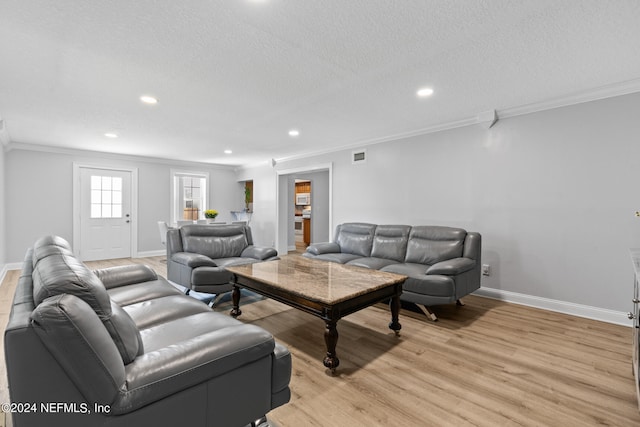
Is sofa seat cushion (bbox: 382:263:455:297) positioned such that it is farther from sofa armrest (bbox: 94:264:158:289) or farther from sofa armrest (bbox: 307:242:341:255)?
sofa armrest (bbox: 94:264:158:289)

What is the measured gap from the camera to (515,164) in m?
3.64

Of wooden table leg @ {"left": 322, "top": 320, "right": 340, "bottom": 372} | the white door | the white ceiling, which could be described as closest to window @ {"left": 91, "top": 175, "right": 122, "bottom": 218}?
the white door

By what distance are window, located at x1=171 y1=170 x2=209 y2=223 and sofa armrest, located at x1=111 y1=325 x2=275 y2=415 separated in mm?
6818

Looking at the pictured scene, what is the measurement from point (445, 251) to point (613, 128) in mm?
2054

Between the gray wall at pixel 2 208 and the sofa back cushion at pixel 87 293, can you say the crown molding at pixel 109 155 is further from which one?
the sofa back cushion at pixel 87 293

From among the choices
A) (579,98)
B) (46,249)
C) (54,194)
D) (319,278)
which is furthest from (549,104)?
(54,194)

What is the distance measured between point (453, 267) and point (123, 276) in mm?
3067

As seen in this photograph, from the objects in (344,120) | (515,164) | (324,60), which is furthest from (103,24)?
(515,164)

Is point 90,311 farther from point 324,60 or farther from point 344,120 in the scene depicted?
point 344,120

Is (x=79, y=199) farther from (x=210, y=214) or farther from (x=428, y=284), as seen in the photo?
(x=428, y=284)

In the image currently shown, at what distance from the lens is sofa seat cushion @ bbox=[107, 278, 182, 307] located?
2.17 meters

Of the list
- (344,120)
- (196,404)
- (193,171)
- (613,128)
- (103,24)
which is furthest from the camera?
(193,171)

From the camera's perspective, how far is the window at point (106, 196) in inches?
251

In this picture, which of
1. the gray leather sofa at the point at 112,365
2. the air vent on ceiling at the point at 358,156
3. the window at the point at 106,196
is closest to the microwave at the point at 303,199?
the air vent on ceiling at the point at 358,156
